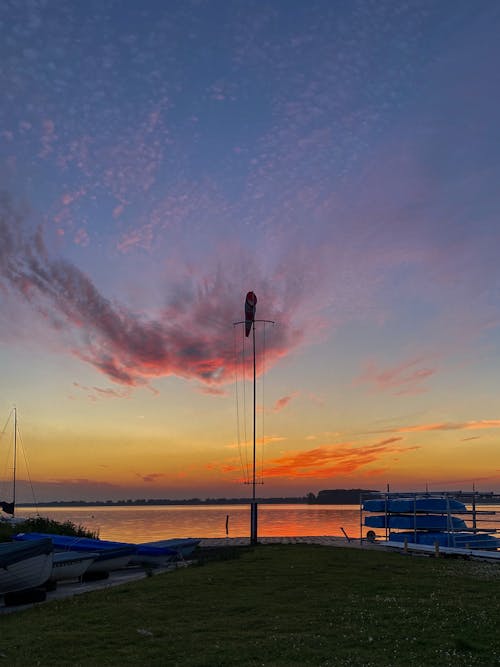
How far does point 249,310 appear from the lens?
3697 centimetres

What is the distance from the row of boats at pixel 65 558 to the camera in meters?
19.2

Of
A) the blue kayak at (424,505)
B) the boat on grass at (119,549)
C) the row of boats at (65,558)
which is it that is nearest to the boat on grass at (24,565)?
the row of boats at (65,558)

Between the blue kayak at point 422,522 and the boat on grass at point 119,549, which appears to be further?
the blue kayak at point 422,522

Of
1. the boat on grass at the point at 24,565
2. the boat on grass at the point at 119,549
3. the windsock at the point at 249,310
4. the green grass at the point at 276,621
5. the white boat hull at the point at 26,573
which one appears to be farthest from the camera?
the windsock at the point at 249,310

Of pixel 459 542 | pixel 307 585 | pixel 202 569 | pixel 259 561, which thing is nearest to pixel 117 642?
pixel 307 585

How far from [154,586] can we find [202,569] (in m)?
4.69

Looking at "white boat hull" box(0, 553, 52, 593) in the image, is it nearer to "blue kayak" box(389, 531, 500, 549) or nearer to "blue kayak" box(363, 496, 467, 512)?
"blue kayak" box(389, 531, 500, 549)

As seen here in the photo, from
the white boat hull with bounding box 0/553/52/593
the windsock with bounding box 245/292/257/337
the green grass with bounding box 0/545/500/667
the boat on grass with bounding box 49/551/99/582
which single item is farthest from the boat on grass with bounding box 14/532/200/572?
the windsock with bounding box 245/292/257/337

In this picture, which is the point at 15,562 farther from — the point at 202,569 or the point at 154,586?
the point at 202,569

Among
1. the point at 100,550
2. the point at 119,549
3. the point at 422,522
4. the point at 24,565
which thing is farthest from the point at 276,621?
the point at 422,522

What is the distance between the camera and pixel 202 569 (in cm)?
2433

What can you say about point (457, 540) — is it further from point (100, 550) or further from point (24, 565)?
point (24, 565)

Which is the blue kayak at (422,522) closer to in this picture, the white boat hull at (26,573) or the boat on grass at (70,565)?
the boat on grass at (70,565)

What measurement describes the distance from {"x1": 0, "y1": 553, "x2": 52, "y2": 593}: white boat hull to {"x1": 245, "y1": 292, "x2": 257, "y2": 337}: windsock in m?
19.5
